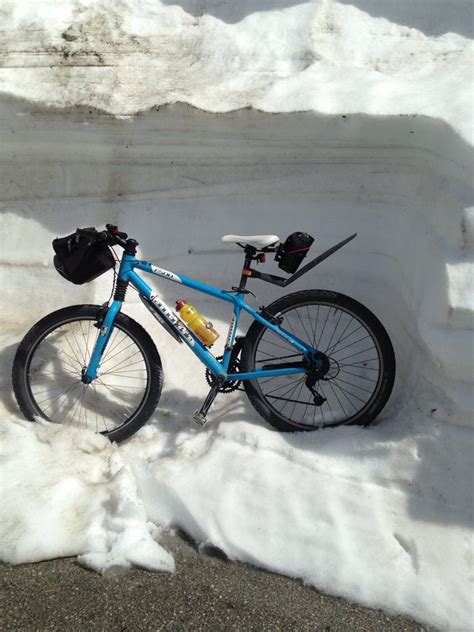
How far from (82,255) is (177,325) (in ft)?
2.17

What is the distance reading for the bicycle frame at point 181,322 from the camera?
3.30 meters

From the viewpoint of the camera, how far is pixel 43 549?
2.88 metres

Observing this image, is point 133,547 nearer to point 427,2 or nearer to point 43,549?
point 43,549

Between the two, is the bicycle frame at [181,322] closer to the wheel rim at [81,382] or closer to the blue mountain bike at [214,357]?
the blue mountain bike at [214,357]

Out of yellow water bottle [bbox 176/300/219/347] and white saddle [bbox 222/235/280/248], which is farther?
yellow water bottle [bbox 176/300/219/347]

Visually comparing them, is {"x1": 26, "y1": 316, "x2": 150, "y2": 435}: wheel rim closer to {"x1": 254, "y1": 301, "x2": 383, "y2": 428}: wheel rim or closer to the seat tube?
the seat tube

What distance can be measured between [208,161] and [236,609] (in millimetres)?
2751

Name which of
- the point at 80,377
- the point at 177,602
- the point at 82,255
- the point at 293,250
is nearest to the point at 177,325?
the point at 82,255

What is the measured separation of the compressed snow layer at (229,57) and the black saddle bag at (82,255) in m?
1.17

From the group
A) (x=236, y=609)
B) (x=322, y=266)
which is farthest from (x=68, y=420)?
(x=322, y=266)

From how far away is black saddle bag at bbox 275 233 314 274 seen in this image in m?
3.20

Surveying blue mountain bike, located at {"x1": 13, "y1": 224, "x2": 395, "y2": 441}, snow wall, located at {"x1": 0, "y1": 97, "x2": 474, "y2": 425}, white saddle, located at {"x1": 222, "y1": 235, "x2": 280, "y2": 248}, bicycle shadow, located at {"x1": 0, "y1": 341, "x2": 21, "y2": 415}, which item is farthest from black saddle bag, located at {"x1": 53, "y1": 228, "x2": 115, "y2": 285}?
bicycle shadow, located at {"x1": 0, "y1": 341, "x2": 21, "y2": 415}

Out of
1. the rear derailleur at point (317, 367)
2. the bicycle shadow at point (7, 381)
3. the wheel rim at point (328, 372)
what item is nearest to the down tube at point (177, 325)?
the wheel rim at point (328, 372)

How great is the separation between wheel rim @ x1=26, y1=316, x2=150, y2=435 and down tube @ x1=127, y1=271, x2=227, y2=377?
54 centimetres
